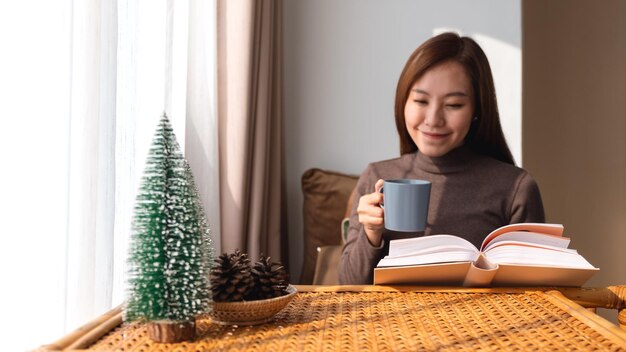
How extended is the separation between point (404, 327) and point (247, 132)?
1.44m

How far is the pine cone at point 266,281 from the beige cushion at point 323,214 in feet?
5.03

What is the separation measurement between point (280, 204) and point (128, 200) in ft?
3.28

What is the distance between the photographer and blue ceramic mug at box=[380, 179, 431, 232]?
1041mm

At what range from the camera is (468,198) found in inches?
61.6

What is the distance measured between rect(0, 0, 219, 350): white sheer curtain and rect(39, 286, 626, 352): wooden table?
278 mm

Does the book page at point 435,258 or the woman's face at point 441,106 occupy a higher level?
the woman's face at point 441,106

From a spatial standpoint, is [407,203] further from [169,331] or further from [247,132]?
[247,132]

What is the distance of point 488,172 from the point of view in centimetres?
159

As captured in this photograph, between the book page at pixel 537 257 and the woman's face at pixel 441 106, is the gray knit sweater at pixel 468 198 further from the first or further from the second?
the book page at pixel 537 257

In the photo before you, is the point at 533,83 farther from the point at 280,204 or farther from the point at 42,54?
the point at 42,54

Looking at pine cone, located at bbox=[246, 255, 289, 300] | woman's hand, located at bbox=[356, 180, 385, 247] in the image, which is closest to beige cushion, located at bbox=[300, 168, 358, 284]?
woman's hand, located at bbox=[356, 180, 385, 247]

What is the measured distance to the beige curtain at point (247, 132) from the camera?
7.06ft

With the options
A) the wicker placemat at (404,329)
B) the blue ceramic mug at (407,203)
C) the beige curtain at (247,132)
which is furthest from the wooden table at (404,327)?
the beige curtain at (247,132)

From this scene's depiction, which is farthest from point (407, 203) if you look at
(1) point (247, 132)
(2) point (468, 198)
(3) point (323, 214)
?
(3) point (323, 214)
